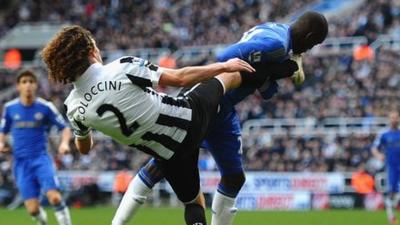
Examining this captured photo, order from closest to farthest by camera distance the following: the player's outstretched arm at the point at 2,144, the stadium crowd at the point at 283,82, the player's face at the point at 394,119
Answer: the player's outstretched arm at the point at 2,144 → the player's face at the point at 394,119 → the stadium crowd at the point at 283,82

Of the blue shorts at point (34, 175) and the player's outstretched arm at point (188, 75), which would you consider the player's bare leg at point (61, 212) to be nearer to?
the blue shorts at point (34, 175)

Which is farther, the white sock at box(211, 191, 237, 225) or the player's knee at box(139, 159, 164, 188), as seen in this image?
the white sock at box(211, 191, 237, 225)

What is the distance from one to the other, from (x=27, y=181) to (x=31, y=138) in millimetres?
669

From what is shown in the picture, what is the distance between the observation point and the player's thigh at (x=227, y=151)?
28.6ft

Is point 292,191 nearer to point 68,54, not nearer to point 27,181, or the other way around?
point 27,181

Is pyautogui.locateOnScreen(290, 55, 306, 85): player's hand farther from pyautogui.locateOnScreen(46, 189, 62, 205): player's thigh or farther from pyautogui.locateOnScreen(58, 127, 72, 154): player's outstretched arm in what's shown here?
pyautogui.locateOnScreen(46, 189, 62, 205): player's thigh

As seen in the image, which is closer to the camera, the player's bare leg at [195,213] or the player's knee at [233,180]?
the player's bare leg at [195,213]

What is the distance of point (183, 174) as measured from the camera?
768cm

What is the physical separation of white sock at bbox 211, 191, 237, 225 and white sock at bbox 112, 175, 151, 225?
0.71 m

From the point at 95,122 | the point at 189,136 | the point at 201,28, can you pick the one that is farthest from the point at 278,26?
the point at 201,28

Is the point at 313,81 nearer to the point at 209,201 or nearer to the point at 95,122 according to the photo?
the point at 209,201

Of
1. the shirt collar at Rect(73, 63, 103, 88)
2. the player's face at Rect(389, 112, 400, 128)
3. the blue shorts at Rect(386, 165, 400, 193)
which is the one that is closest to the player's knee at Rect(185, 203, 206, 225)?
the shirt collar at Rect(73, 63, 103, 88)

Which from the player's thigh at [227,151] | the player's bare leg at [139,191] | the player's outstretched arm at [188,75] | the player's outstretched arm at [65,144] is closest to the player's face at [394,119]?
the player's outstretched arm at [65,144]

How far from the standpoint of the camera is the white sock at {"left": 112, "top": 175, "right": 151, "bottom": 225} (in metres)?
8.70
